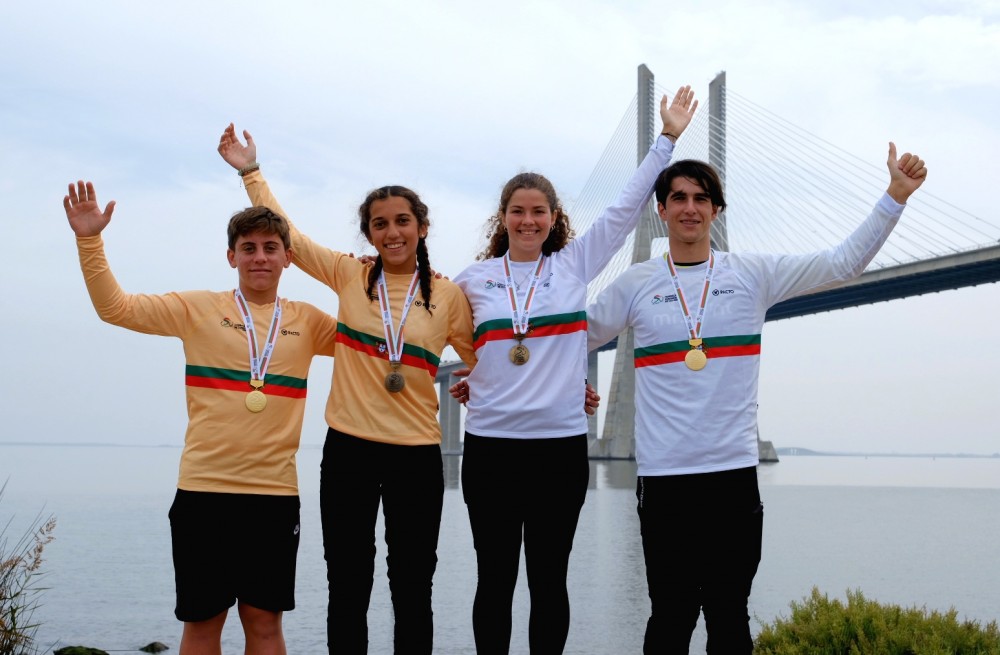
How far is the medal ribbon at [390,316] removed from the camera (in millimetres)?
2979

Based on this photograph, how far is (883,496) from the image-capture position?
90.2ft

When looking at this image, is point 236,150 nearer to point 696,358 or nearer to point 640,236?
point 696,358

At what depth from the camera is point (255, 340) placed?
2.99 m

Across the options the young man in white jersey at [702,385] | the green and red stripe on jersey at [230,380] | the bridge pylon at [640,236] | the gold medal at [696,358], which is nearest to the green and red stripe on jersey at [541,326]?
the young man in white jersey at [702,385]

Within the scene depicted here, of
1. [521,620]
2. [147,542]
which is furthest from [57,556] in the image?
[521,620]

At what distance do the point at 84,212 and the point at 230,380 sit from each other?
0.65 metres

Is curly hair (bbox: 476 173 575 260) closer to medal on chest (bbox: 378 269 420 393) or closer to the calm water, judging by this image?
medal on chest (bbox: 378 269 420 393)

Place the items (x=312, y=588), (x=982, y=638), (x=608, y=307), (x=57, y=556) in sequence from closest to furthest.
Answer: (x=608, y=307)
(x=982, y=638)
(x=312, y=588)
(x=57, y=556)

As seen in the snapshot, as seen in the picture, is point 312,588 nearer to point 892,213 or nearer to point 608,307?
point 608,307

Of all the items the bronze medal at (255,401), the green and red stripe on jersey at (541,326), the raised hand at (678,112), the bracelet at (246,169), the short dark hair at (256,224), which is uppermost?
the raised hand at (678,112)

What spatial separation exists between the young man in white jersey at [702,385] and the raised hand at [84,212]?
1513mm

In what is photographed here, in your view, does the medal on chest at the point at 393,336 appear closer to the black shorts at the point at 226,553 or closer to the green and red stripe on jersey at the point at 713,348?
the black shorts at the point at 226,553

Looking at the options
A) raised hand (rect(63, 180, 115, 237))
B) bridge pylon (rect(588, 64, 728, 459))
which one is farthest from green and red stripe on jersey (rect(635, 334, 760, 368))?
bridge pylon (rect(588, 64, 728, 459))

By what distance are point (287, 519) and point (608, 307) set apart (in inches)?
46.3
